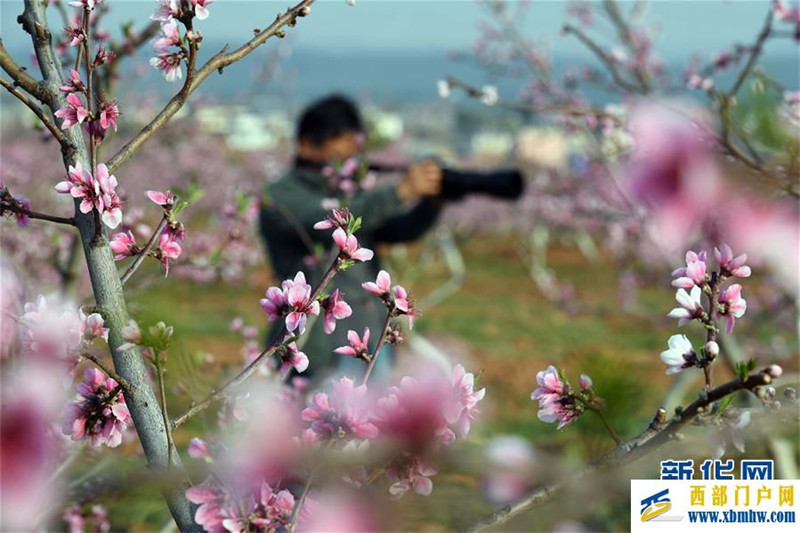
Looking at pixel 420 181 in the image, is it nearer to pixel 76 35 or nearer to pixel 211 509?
pixel 76 35

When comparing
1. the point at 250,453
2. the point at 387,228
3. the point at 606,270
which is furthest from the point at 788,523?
the point at 606,270

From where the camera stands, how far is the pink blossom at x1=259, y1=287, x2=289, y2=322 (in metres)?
1.21

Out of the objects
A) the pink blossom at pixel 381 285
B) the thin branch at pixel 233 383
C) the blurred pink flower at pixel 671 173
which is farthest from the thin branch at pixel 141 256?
the blurred pink flower at pixel 671 173

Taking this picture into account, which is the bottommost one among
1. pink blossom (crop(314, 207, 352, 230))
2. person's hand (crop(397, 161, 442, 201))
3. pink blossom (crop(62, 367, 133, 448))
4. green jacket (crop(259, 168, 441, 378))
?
pink blossom (crop(62, 367, 133, 448))

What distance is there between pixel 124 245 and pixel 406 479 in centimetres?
54

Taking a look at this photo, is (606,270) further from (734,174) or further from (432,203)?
(734,174)

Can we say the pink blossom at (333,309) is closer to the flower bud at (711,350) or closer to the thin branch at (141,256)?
the thin branch at (141,256)

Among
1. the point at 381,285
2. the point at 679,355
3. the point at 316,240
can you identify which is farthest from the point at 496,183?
the point at 679,355

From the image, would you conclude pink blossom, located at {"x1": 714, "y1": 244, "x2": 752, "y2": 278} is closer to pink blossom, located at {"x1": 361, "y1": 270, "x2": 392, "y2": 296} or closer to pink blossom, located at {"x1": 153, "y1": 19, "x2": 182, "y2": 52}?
pink blossom, located at {"x1": 361, "y1": 270, "x2": 392, "y2": 296}

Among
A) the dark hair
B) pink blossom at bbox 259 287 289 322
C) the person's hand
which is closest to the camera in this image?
pink blossom at bbox 259 287 289 322

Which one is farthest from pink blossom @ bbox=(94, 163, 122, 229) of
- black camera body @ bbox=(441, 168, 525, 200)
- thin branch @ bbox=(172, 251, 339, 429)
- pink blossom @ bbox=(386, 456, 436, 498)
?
black camera body @ bbox=(441, 168, 525, 200)

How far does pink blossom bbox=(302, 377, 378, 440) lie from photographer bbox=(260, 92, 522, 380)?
1869 mm

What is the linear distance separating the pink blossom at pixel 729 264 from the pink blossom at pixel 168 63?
2.83ft

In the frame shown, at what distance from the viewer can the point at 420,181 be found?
3412 millimetres
